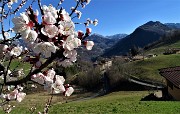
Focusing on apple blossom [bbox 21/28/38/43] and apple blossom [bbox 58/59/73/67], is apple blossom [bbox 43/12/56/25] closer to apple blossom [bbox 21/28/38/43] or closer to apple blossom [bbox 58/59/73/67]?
apple blossom [bbox 21/28/38/43]

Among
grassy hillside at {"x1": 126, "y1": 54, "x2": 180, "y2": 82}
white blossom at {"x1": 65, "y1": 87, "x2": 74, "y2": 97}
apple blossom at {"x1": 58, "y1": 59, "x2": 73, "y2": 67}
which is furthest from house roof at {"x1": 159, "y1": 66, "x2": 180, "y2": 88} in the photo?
grassy hillside at {"x1": 126, "y1": 54, "x2": 180, "y2": 82}

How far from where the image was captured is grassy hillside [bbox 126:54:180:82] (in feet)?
221

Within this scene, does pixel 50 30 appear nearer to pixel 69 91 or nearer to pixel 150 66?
pixel 69 91

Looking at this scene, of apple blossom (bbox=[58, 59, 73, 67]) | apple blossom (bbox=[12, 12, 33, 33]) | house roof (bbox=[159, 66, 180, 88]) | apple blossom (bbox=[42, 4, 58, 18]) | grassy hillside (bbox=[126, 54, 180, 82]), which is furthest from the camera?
grassy hillside (bbox=[126, 54, 180, 82])

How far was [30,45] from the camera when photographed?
8.16ft

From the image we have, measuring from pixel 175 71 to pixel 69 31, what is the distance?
3168 cm

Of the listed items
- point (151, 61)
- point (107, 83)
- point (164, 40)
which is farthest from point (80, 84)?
point (164, 40)

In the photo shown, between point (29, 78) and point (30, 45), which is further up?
point (30, 45)

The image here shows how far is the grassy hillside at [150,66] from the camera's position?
67.4m

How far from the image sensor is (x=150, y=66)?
72625mm

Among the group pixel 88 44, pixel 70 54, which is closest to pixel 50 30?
pixel 70 54

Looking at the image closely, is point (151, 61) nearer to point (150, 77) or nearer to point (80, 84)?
point (150, 77)

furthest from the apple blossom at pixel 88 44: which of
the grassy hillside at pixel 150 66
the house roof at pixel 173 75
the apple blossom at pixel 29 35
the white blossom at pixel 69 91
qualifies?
the grassy hillside at pixel 150 66

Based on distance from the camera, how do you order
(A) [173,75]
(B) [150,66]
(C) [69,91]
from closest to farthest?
(C) [69,91]
(A) [173,75]
(B) [150,66]
